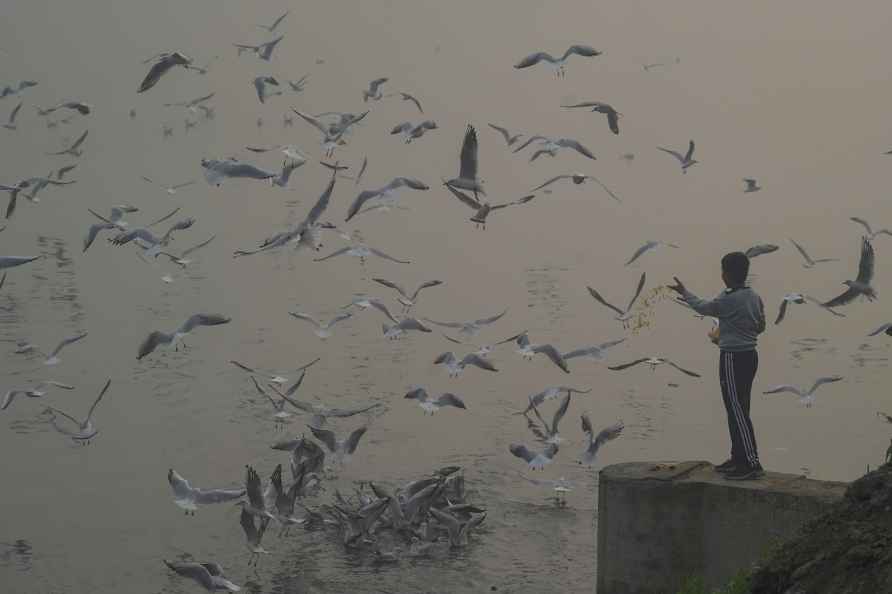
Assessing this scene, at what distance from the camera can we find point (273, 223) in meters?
36.6

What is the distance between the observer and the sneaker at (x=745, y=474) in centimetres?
1070

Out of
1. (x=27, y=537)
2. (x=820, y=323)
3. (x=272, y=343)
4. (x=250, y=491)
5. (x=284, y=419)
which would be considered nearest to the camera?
(x=250, y=491)

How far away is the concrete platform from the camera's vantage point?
10.3 metres

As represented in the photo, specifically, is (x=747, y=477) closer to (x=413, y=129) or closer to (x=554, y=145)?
(x=554, y=145)

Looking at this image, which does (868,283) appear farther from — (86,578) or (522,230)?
(522,230)

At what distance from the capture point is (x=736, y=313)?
11.4 meters

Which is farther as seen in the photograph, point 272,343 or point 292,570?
point 272,343

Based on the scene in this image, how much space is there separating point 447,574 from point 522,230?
2534cm

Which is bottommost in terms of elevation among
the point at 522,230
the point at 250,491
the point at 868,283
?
the point at 522,230

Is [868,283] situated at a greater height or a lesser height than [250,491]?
greater

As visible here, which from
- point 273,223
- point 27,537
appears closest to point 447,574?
point 27,537

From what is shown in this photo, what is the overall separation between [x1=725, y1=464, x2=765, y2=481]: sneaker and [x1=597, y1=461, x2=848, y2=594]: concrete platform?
78 millimetres

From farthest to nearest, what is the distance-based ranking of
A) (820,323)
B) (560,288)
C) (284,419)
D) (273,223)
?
(273,223) → (560,288) → (820,323) → (284,419)

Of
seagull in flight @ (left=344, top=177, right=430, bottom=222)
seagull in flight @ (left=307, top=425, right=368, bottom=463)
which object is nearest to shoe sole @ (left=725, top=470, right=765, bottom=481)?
seagull in flight @ (left=307, top=425, right=368, bottom=463)
